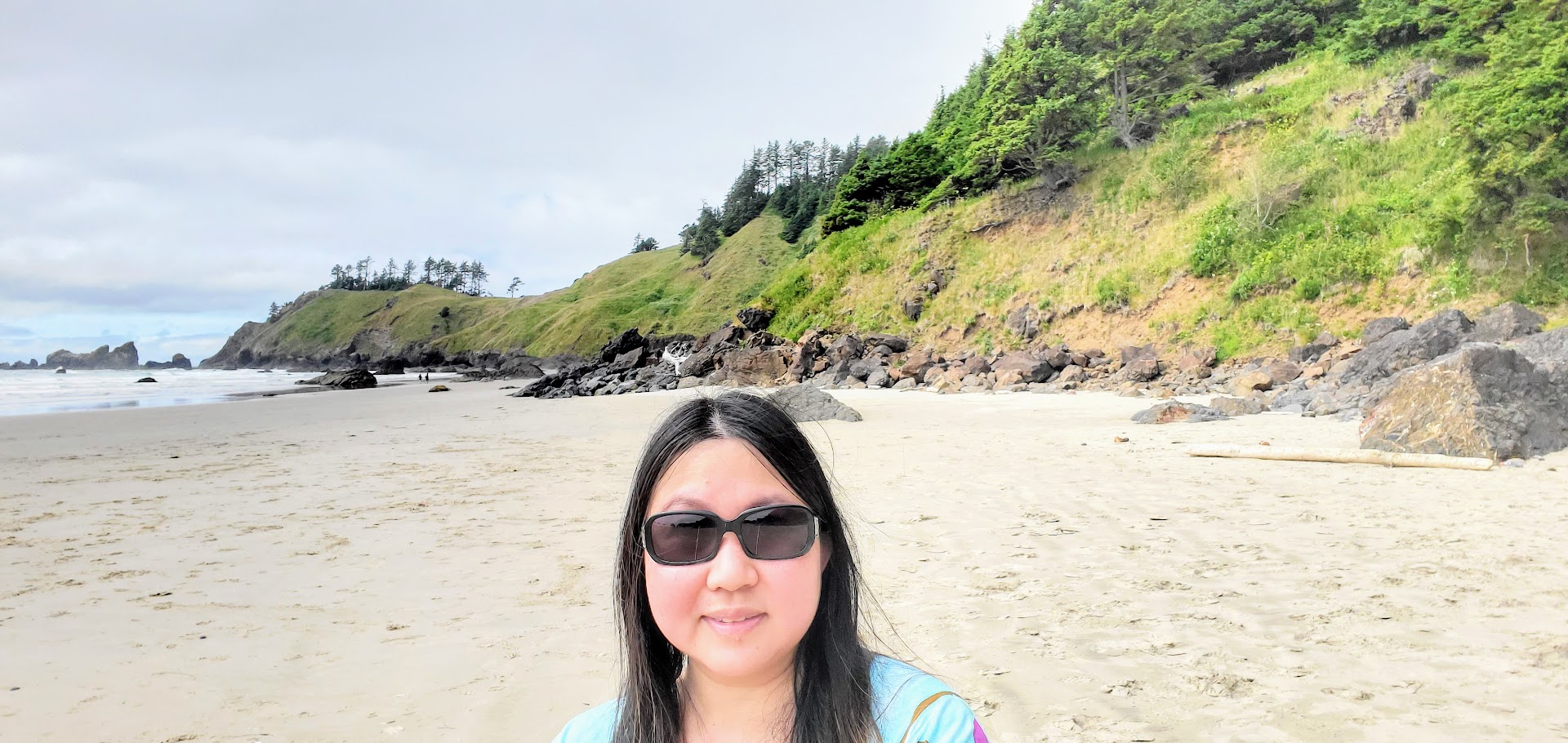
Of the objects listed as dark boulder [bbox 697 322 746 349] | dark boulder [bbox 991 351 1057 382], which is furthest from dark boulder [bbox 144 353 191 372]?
dark boulder [bbox 991 351 1057 382]

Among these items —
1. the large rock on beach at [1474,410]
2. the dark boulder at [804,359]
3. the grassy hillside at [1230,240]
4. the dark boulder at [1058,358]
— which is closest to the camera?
the large rock on beach at [1474,410]

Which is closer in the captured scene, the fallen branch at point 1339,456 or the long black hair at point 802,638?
the long black hair at point 802,638

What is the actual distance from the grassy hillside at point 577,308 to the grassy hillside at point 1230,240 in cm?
3315

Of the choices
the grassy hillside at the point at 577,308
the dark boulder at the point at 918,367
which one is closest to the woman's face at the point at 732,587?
the dark boulder at the point at 918,367

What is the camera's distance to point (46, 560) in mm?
5504

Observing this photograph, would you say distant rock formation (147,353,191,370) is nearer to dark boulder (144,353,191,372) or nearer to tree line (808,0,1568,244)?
dark boulder (144,353,191,372)

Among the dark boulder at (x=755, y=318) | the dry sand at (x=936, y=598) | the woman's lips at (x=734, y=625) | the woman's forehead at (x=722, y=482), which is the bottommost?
the dry sand at (x=936, y=598)

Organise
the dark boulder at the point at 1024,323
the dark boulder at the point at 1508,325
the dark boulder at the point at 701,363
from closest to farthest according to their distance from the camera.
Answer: the dark boulder at the point at 1508,325, the dark boulder at the point at 1024,323, the dark boulder at the point at 701,363

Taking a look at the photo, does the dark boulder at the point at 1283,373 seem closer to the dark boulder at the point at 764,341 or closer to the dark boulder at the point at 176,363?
the dark boulder at the point at 764,341

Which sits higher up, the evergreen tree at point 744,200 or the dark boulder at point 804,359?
the evergreen tree at point 744,200

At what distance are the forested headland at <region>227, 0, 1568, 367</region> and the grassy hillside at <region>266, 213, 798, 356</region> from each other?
30.1m

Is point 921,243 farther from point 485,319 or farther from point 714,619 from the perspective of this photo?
point 485,319

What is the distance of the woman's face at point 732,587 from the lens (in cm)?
126

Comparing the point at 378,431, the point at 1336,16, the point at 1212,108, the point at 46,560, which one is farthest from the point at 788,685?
the point at 1336,16
